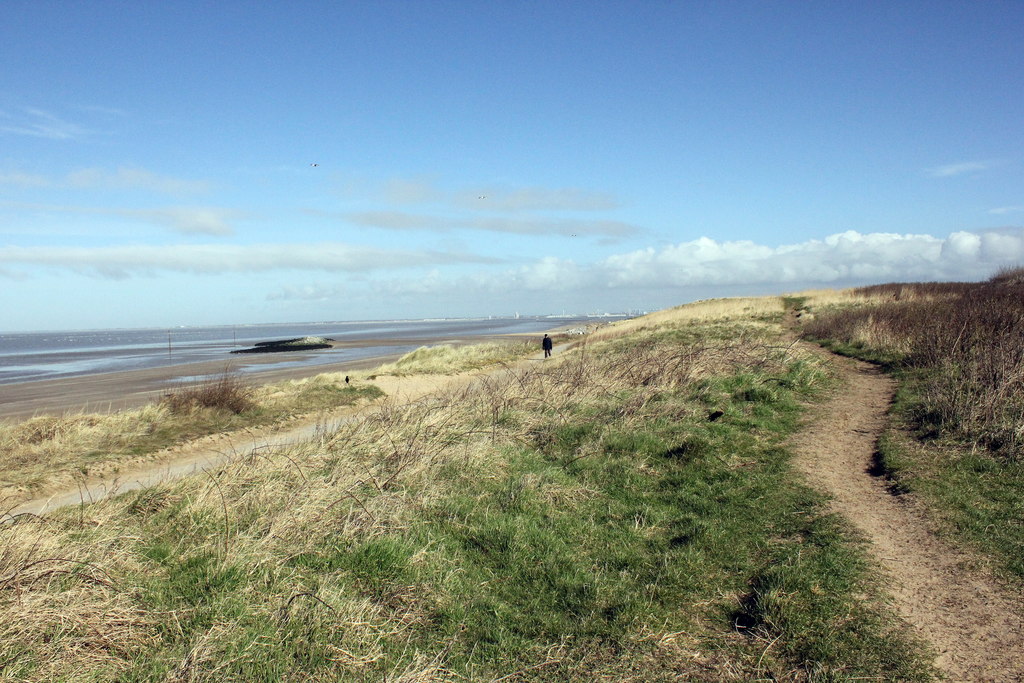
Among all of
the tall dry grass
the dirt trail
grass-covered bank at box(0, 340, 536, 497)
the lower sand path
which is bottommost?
the dirt trail

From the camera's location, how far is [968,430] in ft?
30.1

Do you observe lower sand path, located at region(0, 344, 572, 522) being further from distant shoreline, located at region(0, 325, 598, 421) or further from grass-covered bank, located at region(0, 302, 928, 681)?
distant shoreline, located at region(0, 325, 598, 421)

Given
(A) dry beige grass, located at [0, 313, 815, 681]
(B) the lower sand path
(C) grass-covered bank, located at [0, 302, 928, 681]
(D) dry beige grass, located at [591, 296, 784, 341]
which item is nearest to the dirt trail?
(C) grass-covered bank, located at [0, 302, 928, 681]

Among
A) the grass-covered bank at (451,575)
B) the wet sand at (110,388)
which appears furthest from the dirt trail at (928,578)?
the wet sand at (110,388)

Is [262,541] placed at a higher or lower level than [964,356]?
lower

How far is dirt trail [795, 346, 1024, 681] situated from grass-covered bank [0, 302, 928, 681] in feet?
0.91

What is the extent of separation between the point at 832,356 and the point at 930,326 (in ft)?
11.2

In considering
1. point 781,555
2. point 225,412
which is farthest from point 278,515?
point 225,412

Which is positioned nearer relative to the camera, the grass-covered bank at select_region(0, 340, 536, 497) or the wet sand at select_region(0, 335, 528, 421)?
the grass-covered bank at select_region(0, 340, 536, 497)

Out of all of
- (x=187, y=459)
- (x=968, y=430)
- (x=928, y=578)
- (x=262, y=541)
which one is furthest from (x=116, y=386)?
(x=928, y=578)

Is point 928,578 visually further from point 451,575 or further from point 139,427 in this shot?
point 139,427

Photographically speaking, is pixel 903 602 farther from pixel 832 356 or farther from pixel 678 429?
pixel 832 356

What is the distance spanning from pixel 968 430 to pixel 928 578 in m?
5.05

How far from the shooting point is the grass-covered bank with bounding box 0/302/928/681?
4.16 meters
